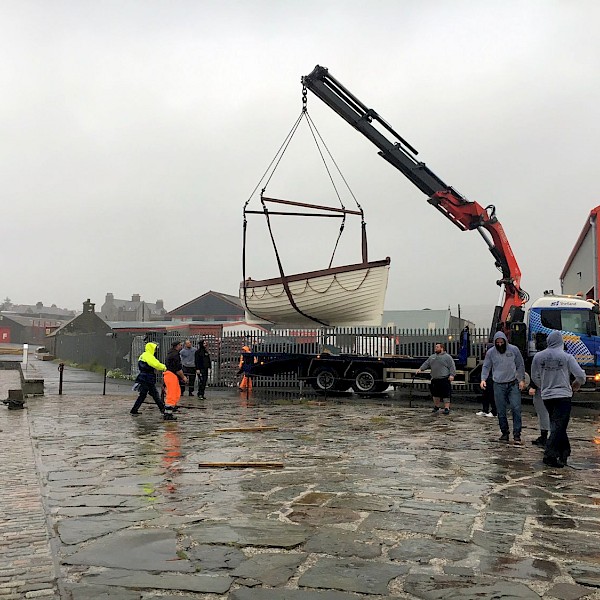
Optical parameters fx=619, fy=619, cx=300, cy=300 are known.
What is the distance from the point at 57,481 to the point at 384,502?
3448mm

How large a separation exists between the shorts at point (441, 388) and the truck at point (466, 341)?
2.88 meters

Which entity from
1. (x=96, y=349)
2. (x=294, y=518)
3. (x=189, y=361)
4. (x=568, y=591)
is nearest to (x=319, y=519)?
(x=294, y=518)

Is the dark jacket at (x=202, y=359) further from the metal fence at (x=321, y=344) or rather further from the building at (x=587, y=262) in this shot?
the building at (x=587, y=262)

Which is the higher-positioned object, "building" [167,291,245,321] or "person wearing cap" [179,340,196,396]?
"building" [167,291,245,321]

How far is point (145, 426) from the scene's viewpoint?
11.3 metres

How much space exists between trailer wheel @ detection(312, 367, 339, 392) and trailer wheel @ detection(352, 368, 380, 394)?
0.65m

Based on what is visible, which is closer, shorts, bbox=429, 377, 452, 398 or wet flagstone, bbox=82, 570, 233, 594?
wet flagstone, bbox=82, 570, 233, 594

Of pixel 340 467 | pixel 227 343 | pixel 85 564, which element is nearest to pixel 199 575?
pixel 85 564

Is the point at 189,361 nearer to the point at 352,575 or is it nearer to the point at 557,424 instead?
the point at 557,424

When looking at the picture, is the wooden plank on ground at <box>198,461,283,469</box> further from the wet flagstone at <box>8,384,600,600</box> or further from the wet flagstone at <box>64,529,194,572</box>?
the wet flagstone at <box>64,529,194,572</box>

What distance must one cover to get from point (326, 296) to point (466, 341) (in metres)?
4.27

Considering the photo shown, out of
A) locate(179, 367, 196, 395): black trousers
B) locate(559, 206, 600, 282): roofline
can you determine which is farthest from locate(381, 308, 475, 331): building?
locate(179, 367, 196, 395): black trousers

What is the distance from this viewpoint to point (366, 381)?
18609 mm

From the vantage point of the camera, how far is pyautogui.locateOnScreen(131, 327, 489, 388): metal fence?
18828 millimetres
